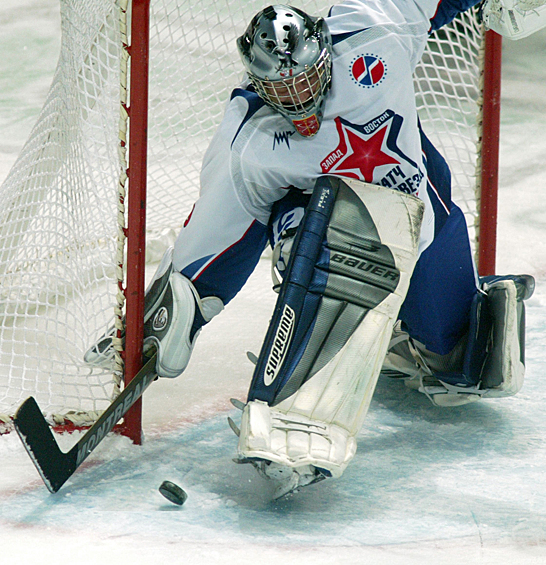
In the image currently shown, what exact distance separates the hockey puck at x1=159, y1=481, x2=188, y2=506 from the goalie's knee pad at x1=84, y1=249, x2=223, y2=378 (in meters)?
0.31

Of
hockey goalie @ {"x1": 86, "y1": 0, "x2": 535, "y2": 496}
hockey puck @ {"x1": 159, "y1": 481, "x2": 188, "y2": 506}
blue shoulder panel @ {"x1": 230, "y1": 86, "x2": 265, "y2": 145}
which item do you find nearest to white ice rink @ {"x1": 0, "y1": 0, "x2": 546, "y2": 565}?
hockey puck @ {"x1": 159, "y1": 481, "x2": 188, "y2": 506}

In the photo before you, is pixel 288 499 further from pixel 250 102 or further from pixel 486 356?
pixel 250 102

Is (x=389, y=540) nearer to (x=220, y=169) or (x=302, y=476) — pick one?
(x=302, y=476)

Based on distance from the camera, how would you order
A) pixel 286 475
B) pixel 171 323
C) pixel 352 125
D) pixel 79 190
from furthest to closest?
pixel 79 190 < pixel 171 323 < pixel 352 125 < pixel 286 475

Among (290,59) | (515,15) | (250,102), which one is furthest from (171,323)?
(515,15)

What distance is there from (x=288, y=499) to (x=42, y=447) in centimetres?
46

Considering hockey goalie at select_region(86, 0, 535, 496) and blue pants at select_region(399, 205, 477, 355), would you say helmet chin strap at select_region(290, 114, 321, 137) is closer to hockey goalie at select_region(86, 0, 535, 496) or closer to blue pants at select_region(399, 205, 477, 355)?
hockey goalie at select_region(86, 0, 535, 496)

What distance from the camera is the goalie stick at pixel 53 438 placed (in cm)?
150

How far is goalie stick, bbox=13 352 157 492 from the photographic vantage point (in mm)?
1496

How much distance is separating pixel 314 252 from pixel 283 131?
0.25 metres

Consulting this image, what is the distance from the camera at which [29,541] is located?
1406 millimetres

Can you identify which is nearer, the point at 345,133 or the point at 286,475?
the point at 286,475

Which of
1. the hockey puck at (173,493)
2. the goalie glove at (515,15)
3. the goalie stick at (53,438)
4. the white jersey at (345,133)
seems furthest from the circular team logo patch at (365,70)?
the hockey puck at (173,493)

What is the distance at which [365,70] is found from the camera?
1577mm
